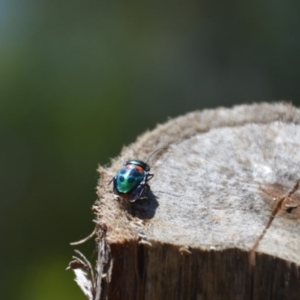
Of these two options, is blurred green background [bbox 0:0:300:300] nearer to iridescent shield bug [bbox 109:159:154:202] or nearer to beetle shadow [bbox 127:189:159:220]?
iridescent shield bug [bbox 109:159:154:202]

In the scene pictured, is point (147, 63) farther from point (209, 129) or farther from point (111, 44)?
point (209, 129)

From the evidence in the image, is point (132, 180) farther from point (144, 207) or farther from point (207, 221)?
point (207, 221)

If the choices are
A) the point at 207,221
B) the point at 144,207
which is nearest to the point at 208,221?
the point at 207,221

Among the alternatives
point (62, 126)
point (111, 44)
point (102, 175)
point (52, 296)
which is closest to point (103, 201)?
point (102, 175)

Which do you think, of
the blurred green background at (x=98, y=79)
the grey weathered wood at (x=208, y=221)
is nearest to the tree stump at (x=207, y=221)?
the grey weathered wood at (x=208, y=221)

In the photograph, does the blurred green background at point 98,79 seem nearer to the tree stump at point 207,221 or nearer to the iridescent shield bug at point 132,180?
the tree stump at point 207,221

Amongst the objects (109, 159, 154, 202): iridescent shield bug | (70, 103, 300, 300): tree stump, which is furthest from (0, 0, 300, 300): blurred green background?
(109, 159, 154, 202): iridescent shield bug
